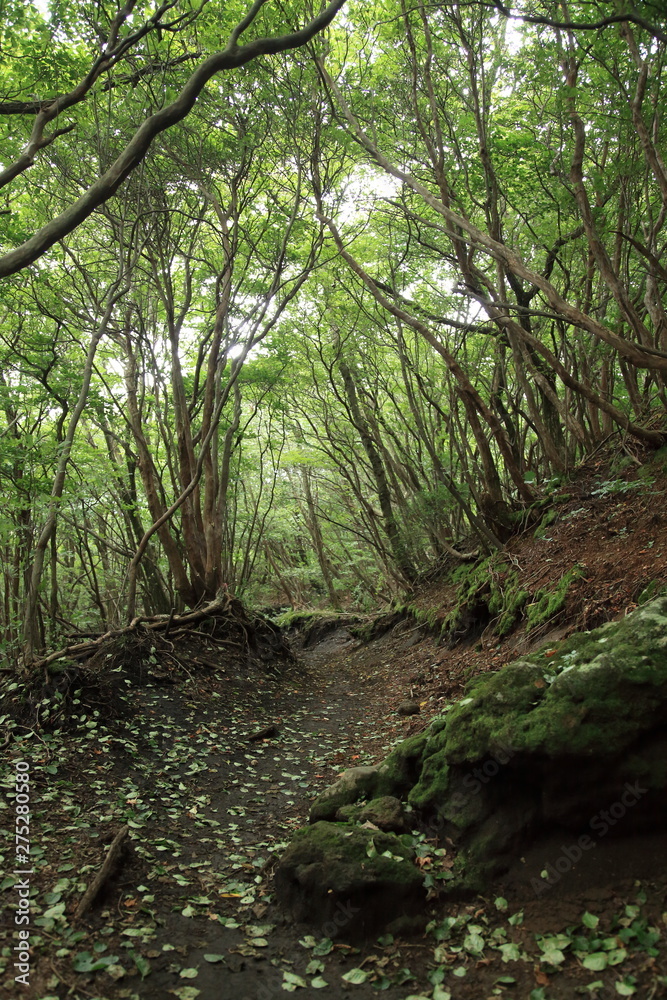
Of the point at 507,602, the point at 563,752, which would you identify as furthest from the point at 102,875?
the point at 507,602

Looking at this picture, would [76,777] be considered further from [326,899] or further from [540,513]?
[540,513]

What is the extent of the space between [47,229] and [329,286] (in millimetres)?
10574

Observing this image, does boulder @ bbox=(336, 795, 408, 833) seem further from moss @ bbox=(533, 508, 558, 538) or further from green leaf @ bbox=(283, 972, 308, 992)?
moss @ bbox=(533, 508, 558, 538)

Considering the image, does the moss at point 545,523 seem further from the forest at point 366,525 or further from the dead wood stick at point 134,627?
the dead wood stick at point 134,627

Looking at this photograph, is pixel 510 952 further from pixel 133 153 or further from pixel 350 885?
pixel 133 153

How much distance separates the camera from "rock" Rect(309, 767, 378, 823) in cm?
442

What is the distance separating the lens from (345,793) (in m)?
4.52

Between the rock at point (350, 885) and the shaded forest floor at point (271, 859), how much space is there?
102 millimetres

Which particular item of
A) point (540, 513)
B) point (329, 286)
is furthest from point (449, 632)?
point (329, 286)

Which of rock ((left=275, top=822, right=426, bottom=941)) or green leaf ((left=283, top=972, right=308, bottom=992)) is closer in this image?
green leaf ((left=283, top=972, right=308, bottom=992))

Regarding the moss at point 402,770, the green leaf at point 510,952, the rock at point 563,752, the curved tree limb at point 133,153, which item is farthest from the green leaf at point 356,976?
the curved tree limb at point 133,153

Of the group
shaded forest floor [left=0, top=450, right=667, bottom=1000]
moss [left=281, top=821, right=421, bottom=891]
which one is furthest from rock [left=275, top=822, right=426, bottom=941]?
shaded forest floor [left=0, top=450, right=667, bottom=1000]

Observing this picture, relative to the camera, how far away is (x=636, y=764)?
3207 mm

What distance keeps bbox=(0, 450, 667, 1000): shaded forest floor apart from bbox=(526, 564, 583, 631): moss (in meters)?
0.08
